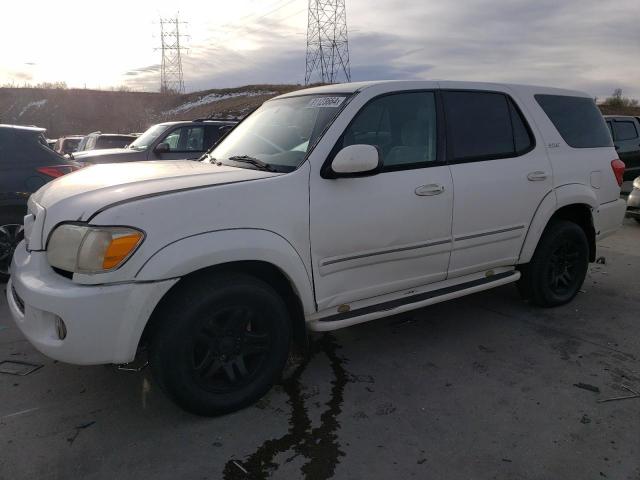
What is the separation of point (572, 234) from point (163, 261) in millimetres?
3666

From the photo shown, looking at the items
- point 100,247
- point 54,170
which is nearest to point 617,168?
point 100,247

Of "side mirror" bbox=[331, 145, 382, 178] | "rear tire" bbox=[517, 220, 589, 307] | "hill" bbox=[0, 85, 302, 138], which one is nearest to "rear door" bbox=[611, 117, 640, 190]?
"rear tire" bbox=[517, 220, 589, 307]

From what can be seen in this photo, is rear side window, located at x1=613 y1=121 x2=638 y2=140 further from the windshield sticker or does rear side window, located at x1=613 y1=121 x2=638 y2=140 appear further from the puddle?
the puddle

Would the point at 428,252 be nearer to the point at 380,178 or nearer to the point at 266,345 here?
the point at 380,178

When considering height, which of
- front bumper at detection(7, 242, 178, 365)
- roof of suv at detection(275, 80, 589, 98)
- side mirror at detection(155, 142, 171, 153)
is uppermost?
roof of suv at detection(275, 80, 589, 98)

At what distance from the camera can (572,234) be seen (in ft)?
15.3

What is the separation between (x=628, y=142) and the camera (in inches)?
468

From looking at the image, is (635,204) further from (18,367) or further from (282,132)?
(18,367)

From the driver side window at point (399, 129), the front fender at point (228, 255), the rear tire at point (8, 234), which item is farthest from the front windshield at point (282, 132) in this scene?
the rear tire at point (8, 234)

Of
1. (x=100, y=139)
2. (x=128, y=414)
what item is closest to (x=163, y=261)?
(x=128, y=414)

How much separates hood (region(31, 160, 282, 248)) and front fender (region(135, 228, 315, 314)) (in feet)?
1.04

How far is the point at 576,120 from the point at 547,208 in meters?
1.02

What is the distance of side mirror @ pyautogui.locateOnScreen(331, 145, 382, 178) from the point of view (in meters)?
3.05

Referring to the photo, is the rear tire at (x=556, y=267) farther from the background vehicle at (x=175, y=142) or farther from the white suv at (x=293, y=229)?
the background vehicle at (x=175, y=142)
